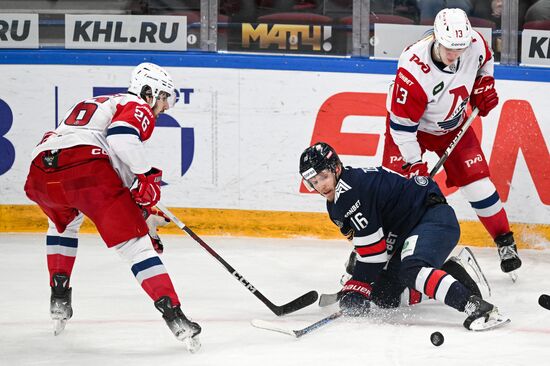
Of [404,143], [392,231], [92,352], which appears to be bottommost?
[92,352]

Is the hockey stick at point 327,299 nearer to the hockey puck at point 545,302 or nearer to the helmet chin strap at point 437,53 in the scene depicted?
the hockey puck at point 545,302

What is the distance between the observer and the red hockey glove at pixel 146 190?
388 cm

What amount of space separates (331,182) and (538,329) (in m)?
0.98

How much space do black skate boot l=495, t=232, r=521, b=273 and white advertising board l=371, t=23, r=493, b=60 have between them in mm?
1308

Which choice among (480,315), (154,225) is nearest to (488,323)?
(480,315)

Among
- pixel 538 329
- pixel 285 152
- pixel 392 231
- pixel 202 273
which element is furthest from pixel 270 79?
pixel 538 329

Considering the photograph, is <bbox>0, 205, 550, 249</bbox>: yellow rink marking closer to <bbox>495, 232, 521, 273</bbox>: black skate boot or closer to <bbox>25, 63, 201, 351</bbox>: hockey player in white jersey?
<bbox>495, 232, 521, 273</bbox>: black skate boot

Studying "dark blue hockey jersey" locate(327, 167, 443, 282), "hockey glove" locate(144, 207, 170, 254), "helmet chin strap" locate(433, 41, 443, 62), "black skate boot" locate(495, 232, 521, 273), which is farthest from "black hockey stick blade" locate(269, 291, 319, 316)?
"helmet chin strap" locate(433, 41, 443, 62)

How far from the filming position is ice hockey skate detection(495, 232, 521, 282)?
498cm

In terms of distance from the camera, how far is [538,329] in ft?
13.8

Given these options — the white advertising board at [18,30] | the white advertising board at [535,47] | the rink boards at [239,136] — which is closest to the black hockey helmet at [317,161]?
the rink boards at [239,136]

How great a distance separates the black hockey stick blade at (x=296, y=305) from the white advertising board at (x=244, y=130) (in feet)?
4.82

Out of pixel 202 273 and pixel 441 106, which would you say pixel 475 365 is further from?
pixel 202 273

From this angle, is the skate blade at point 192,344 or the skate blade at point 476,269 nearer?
the skate blade at point 192,344
